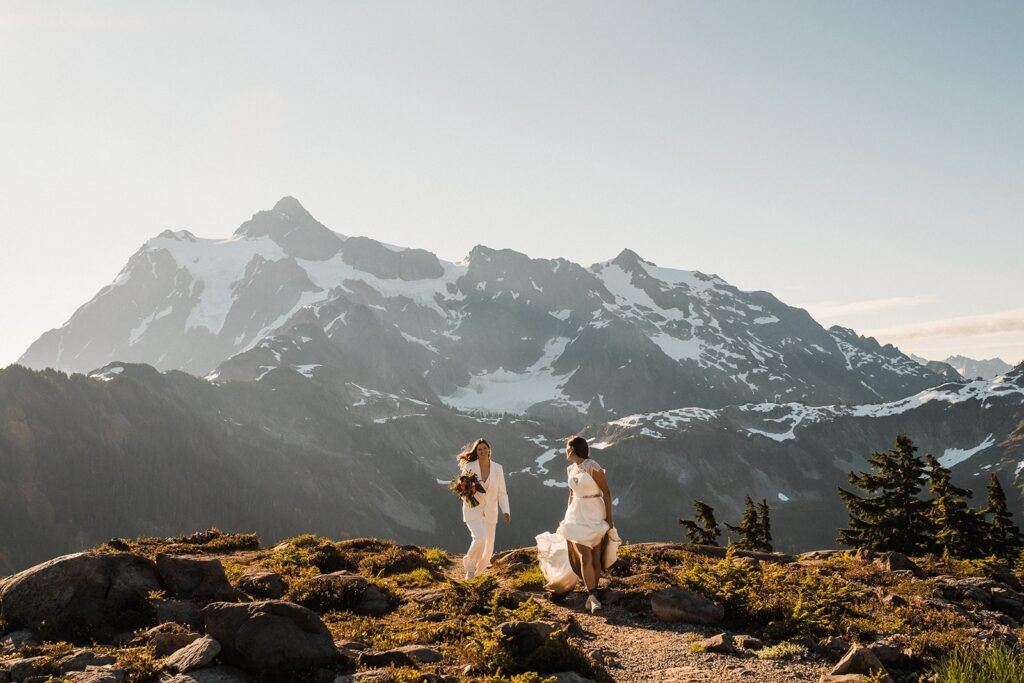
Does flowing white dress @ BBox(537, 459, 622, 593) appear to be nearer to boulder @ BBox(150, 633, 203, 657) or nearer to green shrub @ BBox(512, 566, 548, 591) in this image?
green shrub @ BBox(512, 566, 548, 591)

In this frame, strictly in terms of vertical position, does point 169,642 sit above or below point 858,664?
above

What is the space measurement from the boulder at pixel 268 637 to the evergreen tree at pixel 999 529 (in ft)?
139

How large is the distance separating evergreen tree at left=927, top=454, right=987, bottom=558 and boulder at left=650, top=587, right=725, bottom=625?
30.5 meters

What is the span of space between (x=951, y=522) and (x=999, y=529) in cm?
1030

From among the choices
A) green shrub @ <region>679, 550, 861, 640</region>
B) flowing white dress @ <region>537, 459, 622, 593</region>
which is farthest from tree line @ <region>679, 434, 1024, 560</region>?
flowing white dress @ <region>537, 459, 622, 593</region>

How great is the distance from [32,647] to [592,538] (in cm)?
1030

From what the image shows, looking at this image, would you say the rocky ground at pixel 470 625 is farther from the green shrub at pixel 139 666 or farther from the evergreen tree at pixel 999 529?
the evergreen tree at pixel 999 529

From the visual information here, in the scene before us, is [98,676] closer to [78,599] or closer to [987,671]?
[78,599]

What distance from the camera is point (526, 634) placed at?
1038cm

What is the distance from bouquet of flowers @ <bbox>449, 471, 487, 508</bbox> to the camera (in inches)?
706

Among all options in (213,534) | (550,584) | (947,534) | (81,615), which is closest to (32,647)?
(81,615)

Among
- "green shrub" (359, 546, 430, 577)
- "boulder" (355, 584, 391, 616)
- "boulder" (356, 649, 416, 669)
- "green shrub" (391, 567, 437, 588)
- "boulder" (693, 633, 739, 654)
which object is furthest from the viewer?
"green shrub" (359, 546, 430, 577)

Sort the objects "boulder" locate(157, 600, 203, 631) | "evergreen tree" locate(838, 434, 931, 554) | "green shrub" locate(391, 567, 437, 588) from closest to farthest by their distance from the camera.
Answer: "boulder" locate(157, 600, 203, 631)
"green shrub" locate(391, 567, 437, 588)
"evergreen tree" locate(838, 434, 931, 554)

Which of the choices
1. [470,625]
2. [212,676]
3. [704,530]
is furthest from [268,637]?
[704,530]
